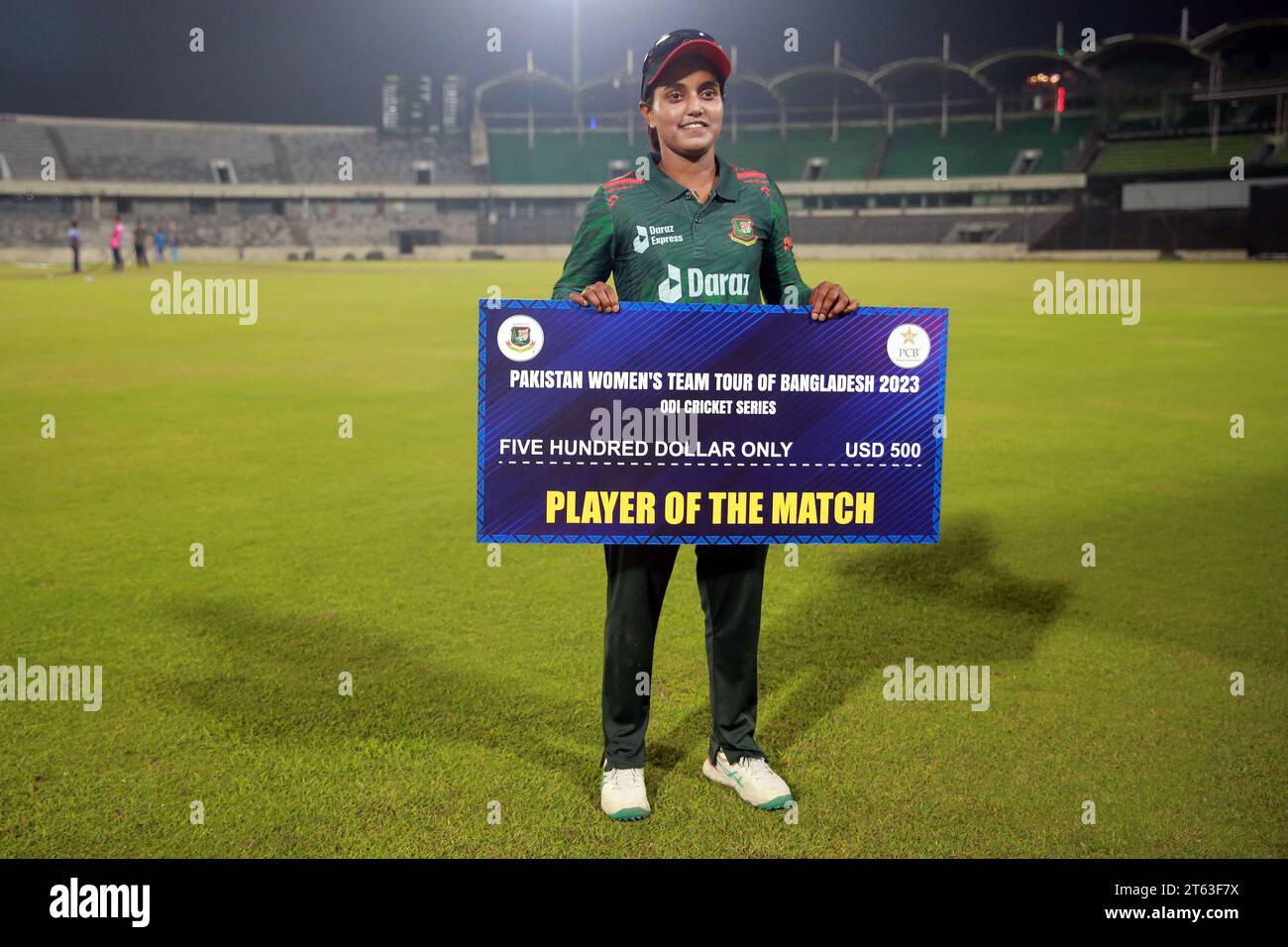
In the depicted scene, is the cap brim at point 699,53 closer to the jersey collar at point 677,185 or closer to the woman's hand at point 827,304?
the jersey collar at point 677,185

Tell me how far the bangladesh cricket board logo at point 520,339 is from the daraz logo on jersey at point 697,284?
1.48ft

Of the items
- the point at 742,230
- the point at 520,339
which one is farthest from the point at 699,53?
the point at 520,339

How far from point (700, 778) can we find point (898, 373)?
5.26 ft

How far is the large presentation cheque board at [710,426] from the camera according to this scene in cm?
354

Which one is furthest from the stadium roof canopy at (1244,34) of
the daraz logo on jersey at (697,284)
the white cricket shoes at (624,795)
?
the white cricket shoes at (624,795)

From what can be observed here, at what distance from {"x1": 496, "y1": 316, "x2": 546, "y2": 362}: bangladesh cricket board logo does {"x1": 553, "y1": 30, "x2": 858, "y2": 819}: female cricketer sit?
16cm

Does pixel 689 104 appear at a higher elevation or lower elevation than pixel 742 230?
higher

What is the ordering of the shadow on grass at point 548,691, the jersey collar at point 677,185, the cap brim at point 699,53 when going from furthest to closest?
the shadow on grass at point 548,691, the jersey collar at point 677,185, the cap brim at point 699,53

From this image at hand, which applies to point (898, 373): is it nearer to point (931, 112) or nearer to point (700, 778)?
point (700, 778)

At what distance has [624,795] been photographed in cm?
371

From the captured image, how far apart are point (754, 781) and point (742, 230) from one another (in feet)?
6.09

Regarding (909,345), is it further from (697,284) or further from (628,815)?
(628,815)

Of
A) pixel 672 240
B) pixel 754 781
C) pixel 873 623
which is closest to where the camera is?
pixel 672 240
